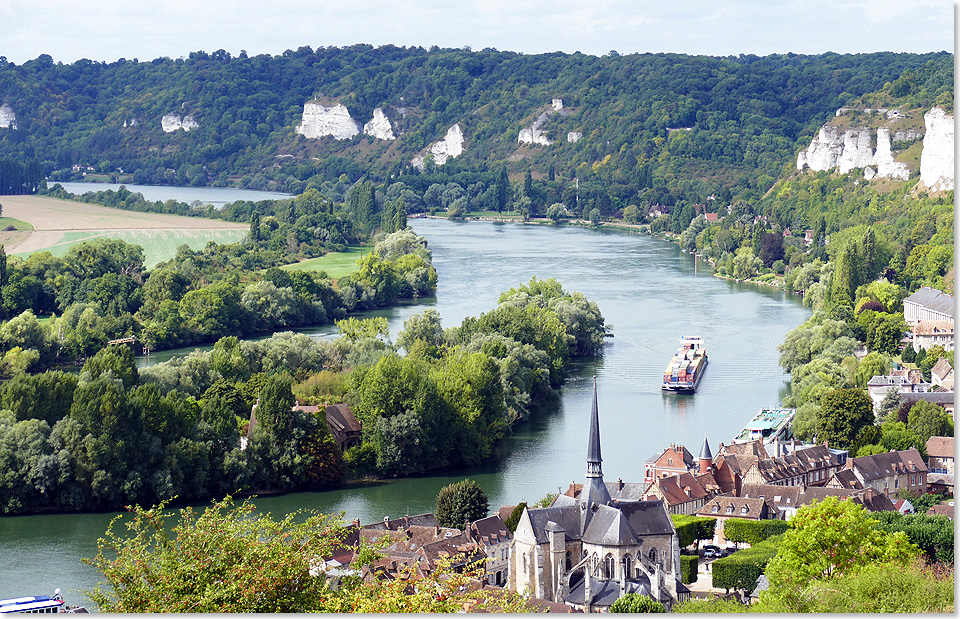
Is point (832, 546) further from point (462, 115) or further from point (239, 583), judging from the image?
point (462, 115)

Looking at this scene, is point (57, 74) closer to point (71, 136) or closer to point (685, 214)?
point (71, 136)

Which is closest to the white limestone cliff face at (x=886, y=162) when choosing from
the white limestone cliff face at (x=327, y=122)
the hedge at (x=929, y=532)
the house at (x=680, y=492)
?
the house at (x=680, y=492)

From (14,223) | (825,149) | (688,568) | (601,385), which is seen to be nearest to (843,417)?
(601,385)

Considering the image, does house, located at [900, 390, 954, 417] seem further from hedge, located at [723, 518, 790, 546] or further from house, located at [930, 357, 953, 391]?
hedge, located at [723, 518, 790, 546]

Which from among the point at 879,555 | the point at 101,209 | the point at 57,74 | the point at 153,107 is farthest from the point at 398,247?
the point at 153,107

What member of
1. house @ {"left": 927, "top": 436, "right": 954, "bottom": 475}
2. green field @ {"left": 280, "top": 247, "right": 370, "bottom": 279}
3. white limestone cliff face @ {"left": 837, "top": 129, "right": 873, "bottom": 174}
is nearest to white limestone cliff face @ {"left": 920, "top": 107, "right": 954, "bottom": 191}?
white limestone cliff face @ {"left": 837, "top": 129, "right": 873, "bottom": 174}

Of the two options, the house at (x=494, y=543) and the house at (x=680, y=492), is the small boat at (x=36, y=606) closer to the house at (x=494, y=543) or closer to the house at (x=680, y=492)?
the house at (x=494, y=543)

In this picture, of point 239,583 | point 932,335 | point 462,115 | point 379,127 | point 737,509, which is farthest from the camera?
point 379,127
